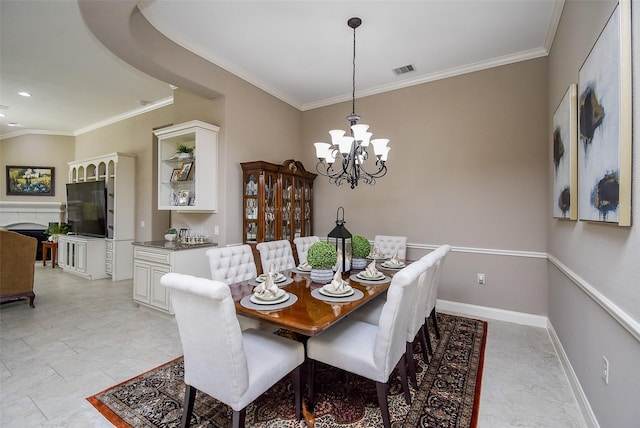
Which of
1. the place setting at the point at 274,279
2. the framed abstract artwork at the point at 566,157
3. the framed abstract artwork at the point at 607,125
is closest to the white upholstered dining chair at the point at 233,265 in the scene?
the place setting at the point at 274,279

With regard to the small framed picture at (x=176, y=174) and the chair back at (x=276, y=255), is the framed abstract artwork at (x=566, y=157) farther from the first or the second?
the small framed picture at (x=176, y=174)

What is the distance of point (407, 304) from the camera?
1.76 metres

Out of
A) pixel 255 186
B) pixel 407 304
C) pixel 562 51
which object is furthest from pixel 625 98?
pixel 255 186

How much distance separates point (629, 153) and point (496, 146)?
A: 244 cm

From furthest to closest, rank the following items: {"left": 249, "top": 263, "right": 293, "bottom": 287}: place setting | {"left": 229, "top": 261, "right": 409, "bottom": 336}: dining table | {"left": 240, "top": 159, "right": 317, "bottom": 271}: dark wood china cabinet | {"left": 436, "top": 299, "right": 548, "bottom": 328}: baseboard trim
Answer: {"left": 240, "top": 159, "right": 317, "bottom": 271}: dark wood china cabinet < {"left": 436, "top": 299, "right": 548, "bottom": 328}: baseboard trim < {"left": 249, "top": 263, "right": 293, "bottom": 287}: place setting < {"left": 229, "top": 261, "right": 409, "bottom": 336}: dining table

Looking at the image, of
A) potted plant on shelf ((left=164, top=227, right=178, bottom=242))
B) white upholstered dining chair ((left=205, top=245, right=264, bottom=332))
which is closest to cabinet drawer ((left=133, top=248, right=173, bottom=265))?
potted plant on shelf ((left=164, top=227, right=178, bottom=242))

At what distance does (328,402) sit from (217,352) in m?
0.97

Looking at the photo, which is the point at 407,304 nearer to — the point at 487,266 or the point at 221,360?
the point at 221,360

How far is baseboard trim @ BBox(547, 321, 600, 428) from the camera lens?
5.64 feet

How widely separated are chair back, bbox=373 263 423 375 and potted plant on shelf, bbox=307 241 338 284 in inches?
30.1

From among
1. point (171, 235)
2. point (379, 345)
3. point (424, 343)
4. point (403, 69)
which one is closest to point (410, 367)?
point (424, 343)

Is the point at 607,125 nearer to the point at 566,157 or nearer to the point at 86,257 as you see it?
the point at 566,157

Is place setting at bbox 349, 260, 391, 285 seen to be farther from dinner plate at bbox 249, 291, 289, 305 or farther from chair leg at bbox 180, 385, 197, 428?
chair leg at bbox 180, 385, 197, 428

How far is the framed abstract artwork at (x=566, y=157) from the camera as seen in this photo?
205 cm
